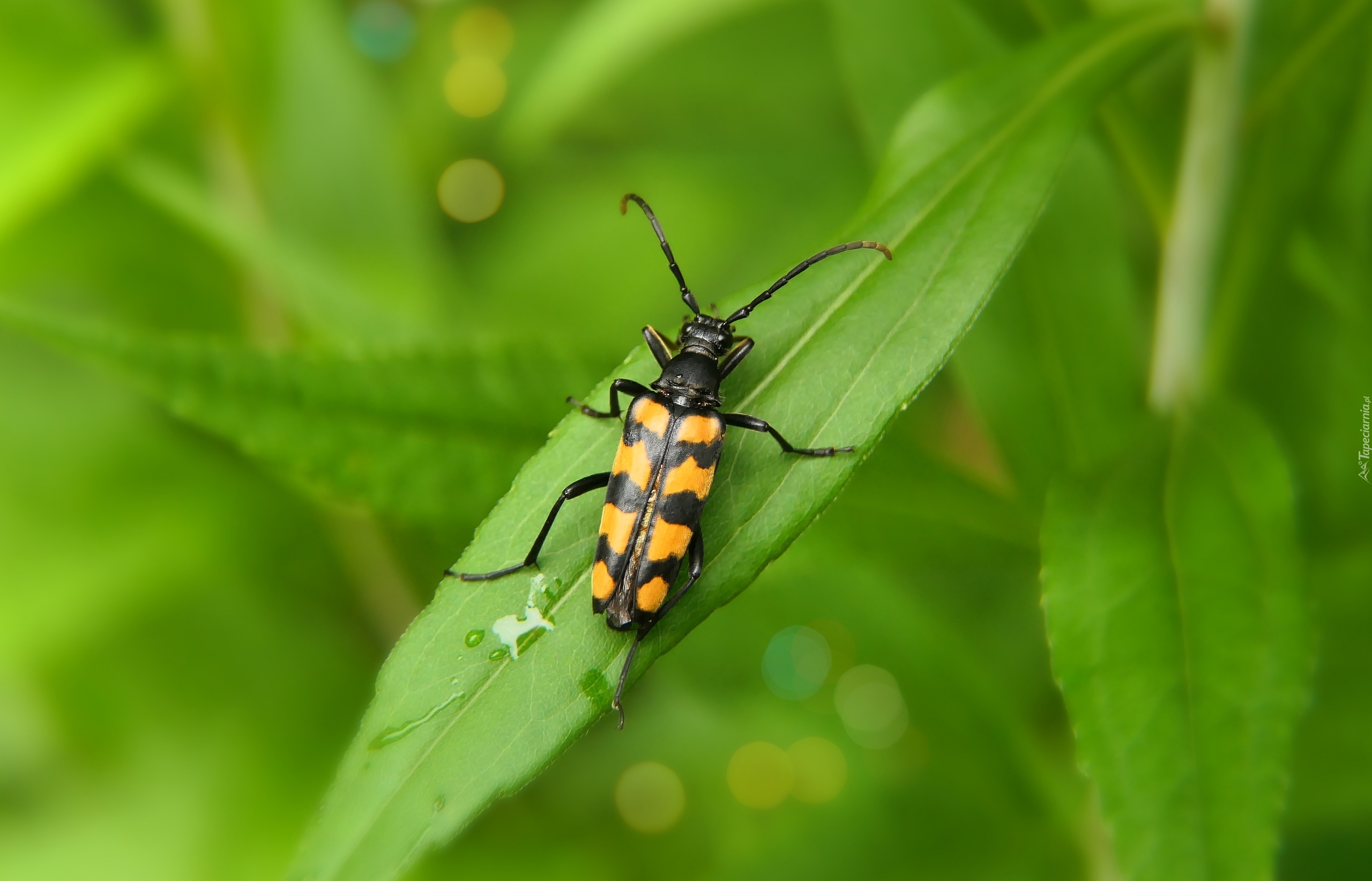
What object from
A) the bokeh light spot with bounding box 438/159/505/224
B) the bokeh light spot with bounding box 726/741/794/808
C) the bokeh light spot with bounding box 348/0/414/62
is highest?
the bokeh light spot with bounding box 348/0/414/62

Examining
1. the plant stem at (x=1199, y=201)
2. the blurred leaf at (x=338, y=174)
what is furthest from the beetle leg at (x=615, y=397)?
the blurred leaf at (x=338, y=174)

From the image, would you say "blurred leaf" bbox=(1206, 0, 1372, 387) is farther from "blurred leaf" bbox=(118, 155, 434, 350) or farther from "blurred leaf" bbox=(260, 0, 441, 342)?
"blurred leaf" bbox=(260, 0, 441, 342)

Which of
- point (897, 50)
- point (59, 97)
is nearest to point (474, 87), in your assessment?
point (59, 97)

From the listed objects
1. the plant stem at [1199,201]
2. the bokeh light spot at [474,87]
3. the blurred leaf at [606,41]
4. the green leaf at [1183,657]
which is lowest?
the green leaf at [1183,657]

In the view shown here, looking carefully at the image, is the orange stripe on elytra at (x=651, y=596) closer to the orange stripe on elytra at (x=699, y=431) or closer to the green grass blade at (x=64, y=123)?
the orange stripe on elytra at (x=699, y=431)

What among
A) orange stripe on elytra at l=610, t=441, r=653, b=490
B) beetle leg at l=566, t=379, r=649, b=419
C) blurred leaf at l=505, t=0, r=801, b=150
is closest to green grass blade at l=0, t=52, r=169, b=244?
blurred leaf at l=505, t=0, r=801, b=150

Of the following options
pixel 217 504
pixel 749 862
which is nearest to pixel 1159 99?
pixel 749 862
